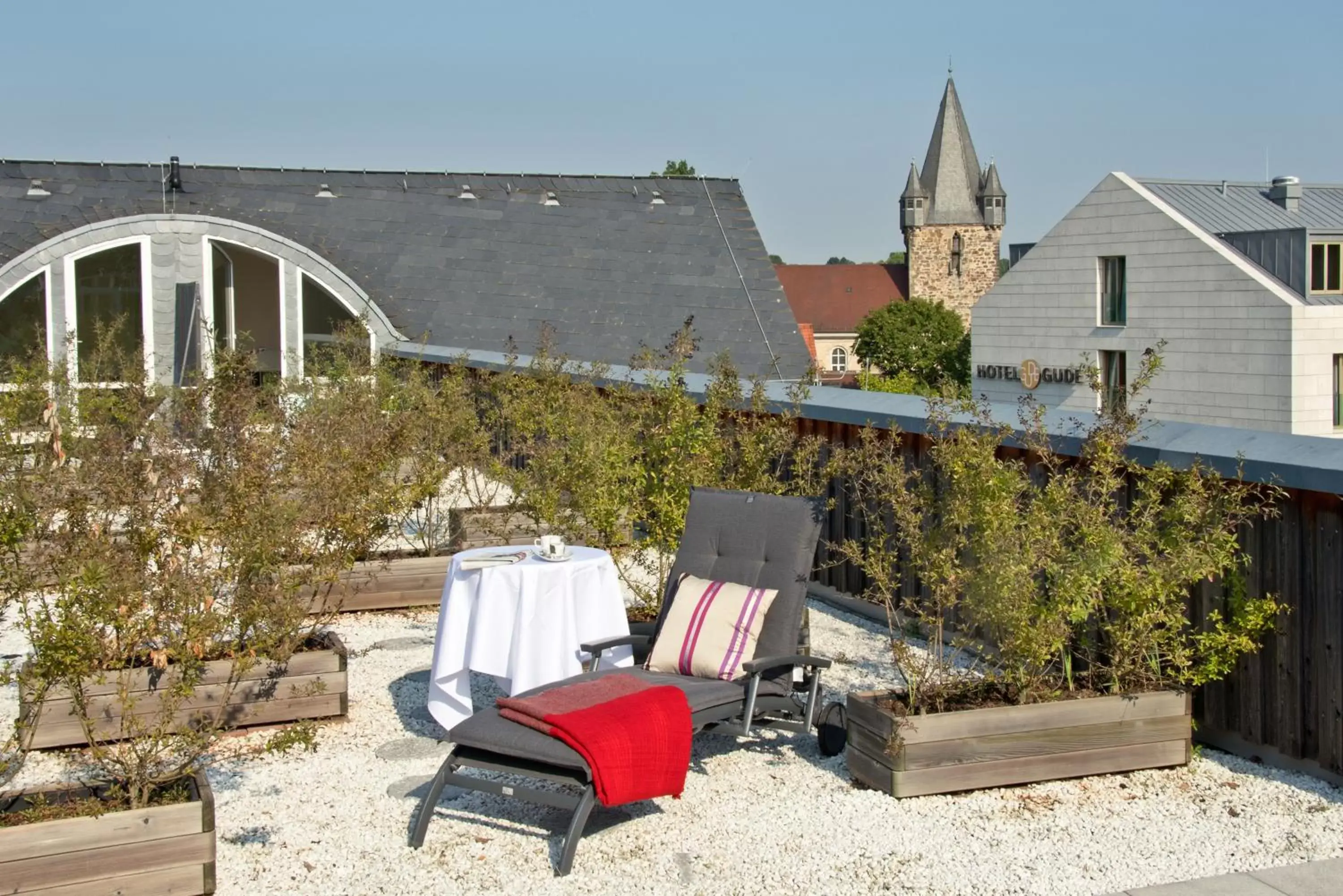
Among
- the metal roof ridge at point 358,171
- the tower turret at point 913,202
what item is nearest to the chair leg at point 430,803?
the metal roof ridge at point 358,171

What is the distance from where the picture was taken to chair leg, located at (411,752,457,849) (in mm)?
4414

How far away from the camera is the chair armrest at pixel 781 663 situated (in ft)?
16.6

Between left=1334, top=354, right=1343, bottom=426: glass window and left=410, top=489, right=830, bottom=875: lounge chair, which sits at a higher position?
left=1334, top=354, right=1343, bottom=426: glass window

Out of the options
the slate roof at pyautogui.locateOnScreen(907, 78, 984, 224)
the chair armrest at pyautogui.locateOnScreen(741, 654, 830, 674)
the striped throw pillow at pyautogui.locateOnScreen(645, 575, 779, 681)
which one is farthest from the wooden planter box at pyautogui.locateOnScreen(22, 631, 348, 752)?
the slate roof at pyautogui.locateOnScreen(907, 78, 984, 224)

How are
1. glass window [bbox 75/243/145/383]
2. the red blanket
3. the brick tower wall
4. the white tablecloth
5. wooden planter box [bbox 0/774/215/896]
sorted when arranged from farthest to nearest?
1. the brick tower wall
2. glass window [bbox 75/243/145/383]
3. the white tablecloth
4. the red blanket
5. wooden planter box [bbox 0/774/215/896]

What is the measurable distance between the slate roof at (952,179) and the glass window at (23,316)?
281 feet

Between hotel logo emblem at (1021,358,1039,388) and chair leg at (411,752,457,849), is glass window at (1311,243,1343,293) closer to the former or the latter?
hotel logo emblem at (1021,358,1039,388)

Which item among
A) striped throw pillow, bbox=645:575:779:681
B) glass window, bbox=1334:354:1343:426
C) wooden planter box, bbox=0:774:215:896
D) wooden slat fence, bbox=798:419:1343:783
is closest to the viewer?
wooden planter box, bbox=0:774:215:896

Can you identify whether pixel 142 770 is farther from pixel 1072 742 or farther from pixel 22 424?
pixel 22 424

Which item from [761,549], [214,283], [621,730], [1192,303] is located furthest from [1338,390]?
[621,730]

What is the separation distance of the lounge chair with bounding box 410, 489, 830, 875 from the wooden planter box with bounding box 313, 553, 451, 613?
2.38m

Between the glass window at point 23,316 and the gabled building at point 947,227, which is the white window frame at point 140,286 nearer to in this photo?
the glass window at point 23,316

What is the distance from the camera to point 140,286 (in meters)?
15.6

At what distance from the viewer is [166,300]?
1580cm
